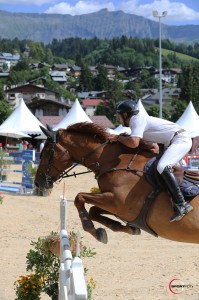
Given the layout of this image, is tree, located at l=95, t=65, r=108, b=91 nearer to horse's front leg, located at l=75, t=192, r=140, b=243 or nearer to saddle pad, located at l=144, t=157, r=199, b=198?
horse's front leg, located at l=75, t=192, r=140, b=243

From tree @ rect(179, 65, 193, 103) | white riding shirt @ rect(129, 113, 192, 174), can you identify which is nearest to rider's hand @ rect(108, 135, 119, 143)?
white riding shirt @ rect(129, 113, 192, 174)

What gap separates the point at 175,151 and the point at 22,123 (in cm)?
2945

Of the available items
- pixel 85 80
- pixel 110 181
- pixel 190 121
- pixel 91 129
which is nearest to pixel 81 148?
pixel 91 129

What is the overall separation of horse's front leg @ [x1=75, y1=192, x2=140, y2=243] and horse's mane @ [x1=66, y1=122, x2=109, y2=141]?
750 mm

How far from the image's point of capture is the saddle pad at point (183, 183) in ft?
17.9

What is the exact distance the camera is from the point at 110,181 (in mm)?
5621

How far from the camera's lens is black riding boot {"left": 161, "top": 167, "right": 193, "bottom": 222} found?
5281 millimetres

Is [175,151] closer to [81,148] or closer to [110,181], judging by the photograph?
[110,181]

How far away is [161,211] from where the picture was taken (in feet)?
17.8

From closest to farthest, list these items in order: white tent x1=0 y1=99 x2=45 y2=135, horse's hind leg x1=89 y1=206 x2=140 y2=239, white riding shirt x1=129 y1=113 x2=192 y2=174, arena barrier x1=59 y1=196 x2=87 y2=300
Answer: arena barrier x1=59 y1=196 x2=87 y2=300 < white riding shirt x1=129 y1=113 x2=192 y2=174 < horse's hind leg x1=89 y1=206 x2=140 y2=239 < white tent x1=0 y1=99 x2=45 y2=135

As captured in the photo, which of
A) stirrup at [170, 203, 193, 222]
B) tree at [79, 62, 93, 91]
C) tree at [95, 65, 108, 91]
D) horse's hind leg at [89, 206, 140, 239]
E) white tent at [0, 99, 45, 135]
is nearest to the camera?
stirrup at [170, 203, 193, 222]

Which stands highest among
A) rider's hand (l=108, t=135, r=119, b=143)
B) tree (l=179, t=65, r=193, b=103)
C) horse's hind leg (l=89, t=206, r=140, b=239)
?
rider's hand (l=108, t=135, r=119, b=143)

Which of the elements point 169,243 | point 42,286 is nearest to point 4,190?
point 169,243

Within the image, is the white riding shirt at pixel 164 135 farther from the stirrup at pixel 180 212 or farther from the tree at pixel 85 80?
the tree at pixel 85 80
